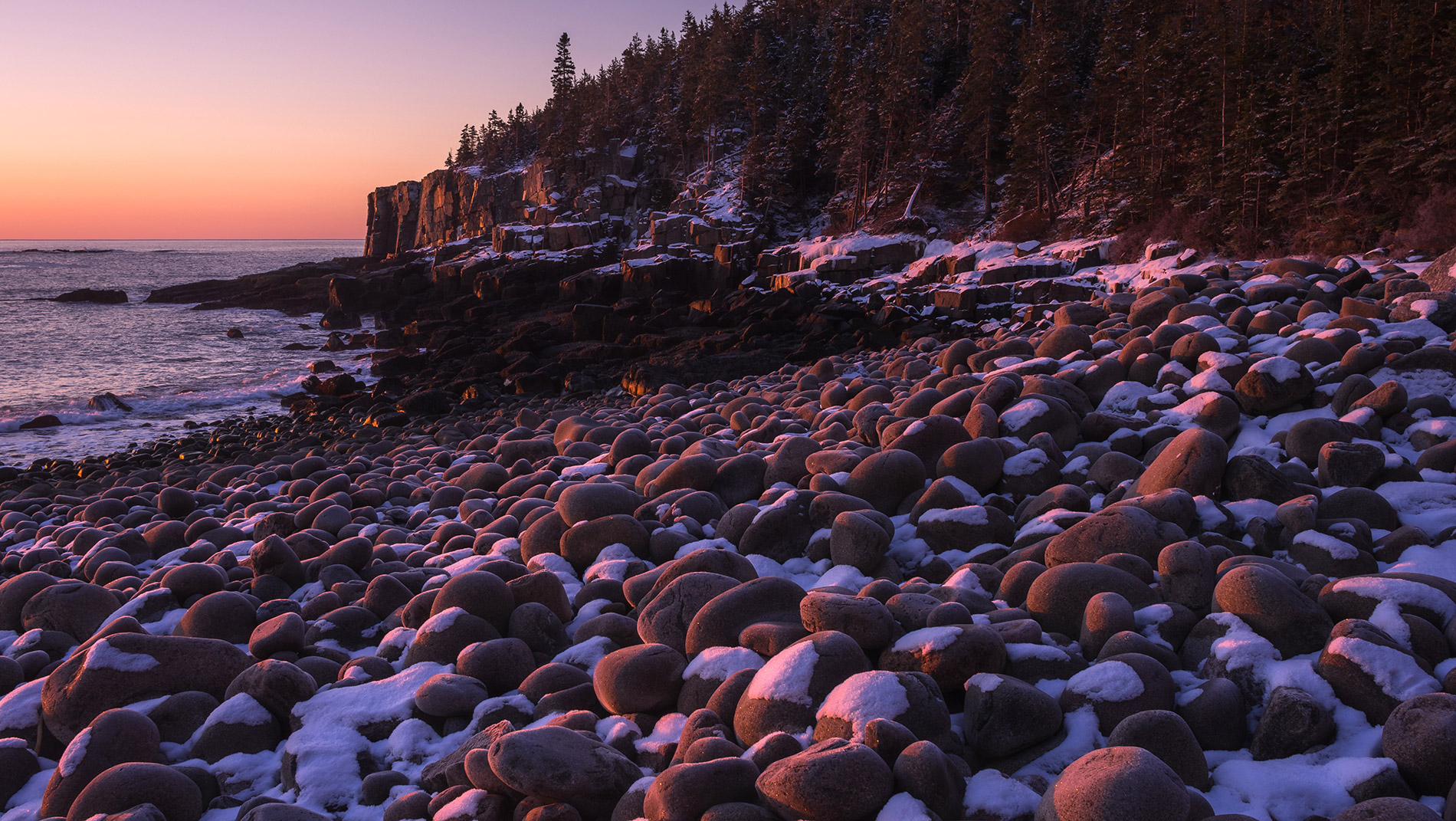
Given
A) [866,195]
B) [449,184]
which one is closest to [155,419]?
[866,195]

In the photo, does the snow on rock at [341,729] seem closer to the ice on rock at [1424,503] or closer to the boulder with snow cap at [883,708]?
the boulder with snow cap at [883,708]

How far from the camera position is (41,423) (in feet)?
56.3

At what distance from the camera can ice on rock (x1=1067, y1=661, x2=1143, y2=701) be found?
8.23ft

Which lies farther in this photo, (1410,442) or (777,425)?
(777,425)

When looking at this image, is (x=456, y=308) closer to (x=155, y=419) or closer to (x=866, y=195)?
(x=155, y=419)

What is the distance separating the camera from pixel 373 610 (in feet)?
14.4

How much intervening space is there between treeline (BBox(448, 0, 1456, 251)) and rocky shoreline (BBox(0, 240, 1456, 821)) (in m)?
15.2

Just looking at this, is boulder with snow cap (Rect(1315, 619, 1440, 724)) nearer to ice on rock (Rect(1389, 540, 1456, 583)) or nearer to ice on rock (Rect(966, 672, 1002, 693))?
ice on rock (Rect(1389, 540, 1456, 583))

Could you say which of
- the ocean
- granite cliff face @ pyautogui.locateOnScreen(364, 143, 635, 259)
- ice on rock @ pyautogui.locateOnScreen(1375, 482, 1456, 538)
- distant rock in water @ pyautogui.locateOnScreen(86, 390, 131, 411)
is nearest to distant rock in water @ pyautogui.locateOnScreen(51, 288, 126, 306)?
the ocean

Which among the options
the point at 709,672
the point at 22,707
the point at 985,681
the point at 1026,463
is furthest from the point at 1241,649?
the point at 22,707

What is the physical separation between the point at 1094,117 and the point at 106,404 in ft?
119

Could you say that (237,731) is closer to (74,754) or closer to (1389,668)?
(74,754)

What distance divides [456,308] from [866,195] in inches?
834

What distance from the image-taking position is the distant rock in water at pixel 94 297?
50812 millimetres
